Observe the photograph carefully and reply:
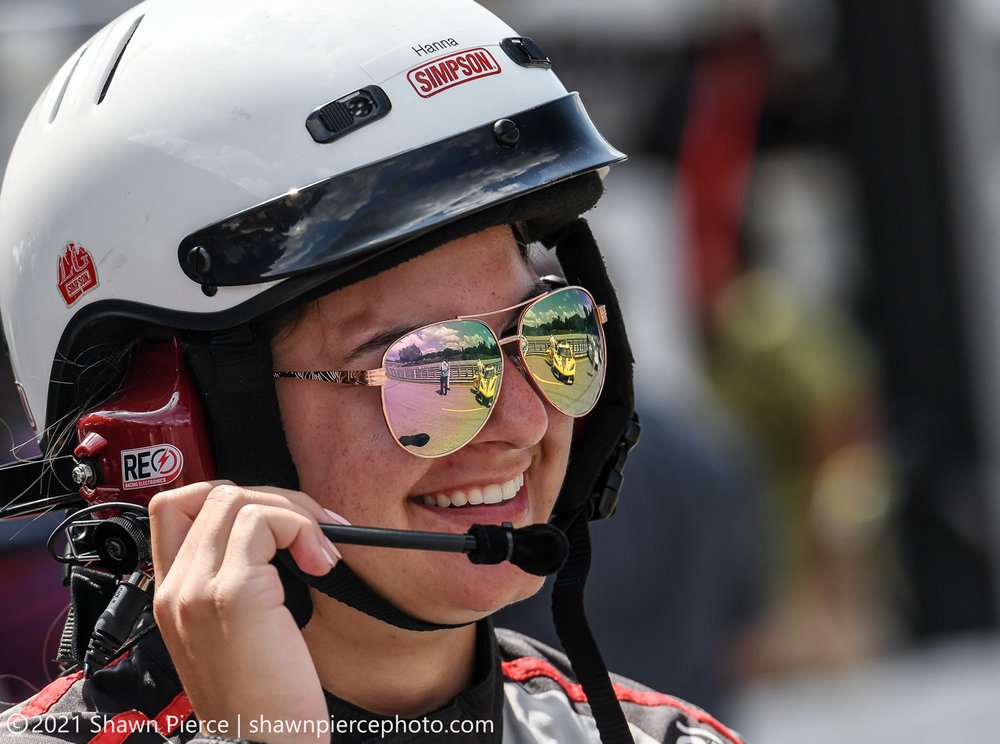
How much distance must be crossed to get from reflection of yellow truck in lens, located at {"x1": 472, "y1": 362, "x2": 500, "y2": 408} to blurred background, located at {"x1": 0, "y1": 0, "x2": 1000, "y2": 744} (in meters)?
3.92

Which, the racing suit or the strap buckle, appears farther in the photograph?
the strap buckle

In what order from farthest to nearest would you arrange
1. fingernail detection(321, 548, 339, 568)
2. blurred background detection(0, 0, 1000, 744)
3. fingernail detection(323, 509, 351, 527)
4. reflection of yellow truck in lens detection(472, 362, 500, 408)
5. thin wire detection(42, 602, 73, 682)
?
blurred background detection(0, 0, 1000, 744), thin wire detection(42, 602, 73, 682), reflection of yellow truck in lens detection(472, 362, 500, 408), fingernail detection(323, 509, 351, 527), fingernail detection(321, 548, 339, 568)

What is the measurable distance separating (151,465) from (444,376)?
0.46m

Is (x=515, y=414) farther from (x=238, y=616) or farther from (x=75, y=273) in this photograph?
(x=75, y=273)

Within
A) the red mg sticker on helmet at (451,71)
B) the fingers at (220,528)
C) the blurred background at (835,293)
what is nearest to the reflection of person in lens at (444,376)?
the fingers at (220,528)

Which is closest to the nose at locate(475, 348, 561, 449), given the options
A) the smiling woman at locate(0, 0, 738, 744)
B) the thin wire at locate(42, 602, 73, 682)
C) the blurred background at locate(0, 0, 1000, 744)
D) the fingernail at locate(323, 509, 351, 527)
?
the smiling woman at locate(0, 0, 738, 744)

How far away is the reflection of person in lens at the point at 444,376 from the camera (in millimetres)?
2090

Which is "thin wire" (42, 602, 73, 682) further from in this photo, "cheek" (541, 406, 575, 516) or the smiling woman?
"cheek" (541, 406, 575, 516)

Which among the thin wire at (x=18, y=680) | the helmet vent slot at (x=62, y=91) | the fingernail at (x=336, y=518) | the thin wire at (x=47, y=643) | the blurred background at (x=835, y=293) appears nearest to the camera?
the fingernail at (x=336, y=518)

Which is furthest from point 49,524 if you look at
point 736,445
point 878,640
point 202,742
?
point 878,640

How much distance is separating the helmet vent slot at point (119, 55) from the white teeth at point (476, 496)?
32.6 inches

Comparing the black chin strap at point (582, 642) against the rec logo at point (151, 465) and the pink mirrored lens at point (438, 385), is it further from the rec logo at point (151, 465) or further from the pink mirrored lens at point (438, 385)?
the rec logo at point (151, 465)

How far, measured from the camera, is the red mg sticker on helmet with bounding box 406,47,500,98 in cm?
221

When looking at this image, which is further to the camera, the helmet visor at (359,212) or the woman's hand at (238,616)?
the helmet visor at (359,212)
